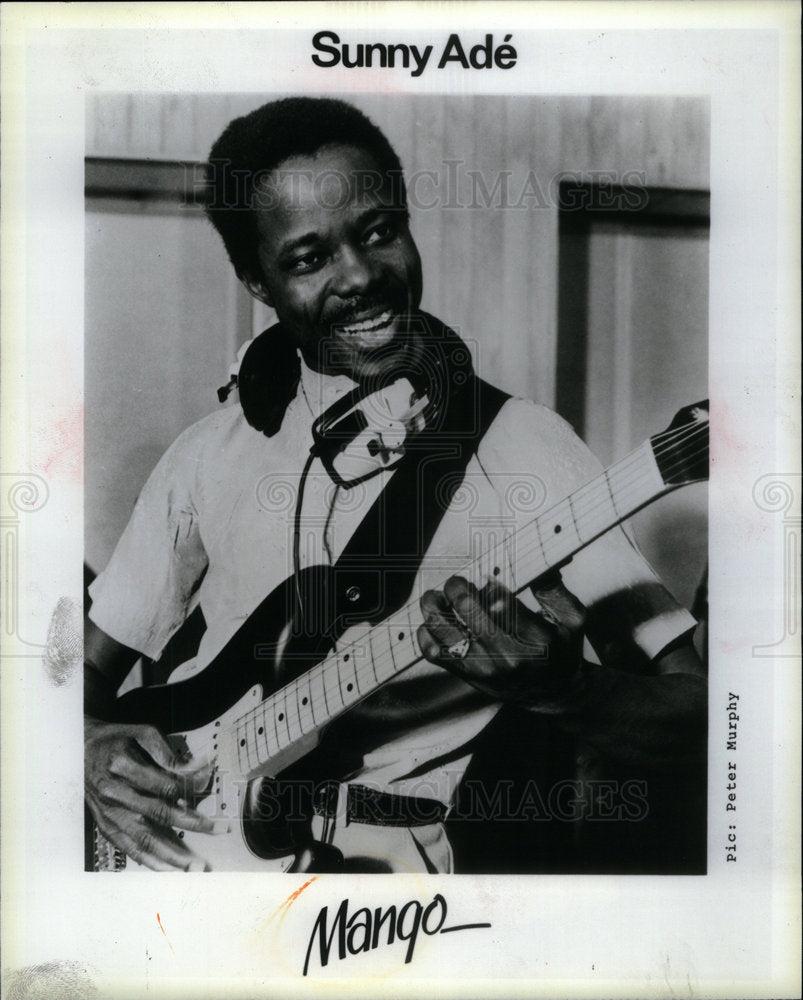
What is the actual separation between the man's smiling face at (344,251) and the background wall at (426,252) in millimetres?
59

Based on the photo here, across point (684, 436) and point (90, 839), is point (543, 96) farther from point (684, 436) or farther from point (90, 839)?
point (90, 839)

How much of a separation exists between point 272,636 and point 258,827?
1.23ft

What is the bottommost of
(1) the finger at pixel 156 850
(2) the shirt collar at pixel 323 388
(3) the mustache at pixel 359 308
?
(1) the finger at pixel 156 850

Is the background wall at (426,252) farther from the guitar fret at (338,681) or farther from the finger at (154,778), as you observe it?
the guitar fret at (338,681)

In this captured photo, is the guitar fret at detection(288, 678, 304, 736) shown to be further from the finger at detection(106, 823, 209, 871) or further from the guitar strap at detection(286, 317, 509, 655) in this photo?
the finger at detection(106, 823, 209, 871)

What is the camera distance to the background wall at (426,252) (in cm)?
174

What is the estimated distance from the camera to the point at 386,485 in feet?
5.69

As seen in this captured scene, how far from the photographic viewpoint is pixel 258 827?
1.73m

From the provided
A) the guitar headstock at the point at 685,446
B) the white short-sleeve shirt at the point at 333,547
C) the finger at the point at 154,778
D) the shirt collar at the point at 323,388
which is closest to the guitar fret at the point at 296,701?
the white short-sleeve shirt at the point at 333,547

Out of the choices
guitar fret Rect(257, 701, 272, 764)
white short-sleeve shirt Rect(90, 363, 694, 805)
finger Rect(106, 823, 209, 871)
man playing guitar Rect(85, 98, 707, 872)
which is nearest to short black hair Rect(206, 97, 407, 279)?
man playing guitar Rect(85, 98, 707, 872)

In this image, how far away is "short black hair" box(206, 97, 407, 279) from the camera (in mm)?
1739

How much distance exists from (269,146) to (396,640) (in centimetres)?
99

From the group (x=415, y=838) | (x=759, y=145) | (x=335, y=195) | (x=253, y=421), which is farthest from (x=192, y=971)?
(x=759, y=145)

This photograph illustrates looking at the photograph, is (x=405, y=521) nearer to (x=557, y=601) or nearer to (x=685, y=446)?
(x=557, y=601)
